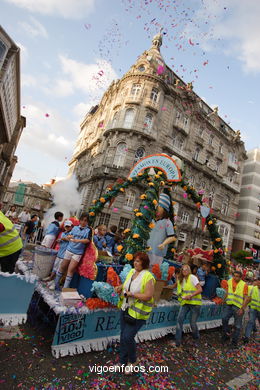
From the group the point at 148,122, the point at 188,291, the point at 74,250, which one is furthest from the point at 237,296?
the point at 148,122

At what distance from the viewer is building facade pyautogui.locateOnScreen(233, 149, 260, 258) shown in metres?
34.3

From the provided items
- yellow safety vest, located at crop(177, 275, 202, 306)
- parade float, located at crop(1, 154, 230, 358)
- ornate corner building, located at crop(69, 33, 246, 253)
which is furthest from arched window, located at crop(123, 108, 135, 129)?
yellow safety vest, located at crop(177, 275, 202, 306)

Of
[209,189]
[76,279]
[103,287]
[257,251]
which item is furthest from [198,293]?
[257,251]

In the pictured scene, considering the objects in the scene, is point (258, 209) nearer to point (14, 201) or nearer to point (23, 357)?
point (23, 357)

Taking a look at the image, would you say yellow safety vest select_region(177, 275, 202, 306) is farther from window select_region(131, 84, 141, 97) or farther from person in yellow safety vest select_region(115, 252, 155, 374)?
window select_region(131, 84, 141, 97)

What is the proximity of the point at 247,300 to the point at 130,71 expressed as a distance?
25.1 meters

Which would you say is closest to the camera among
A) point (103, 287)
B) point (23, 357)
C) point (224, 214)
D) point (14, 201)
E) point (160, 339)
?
point (23, 357)

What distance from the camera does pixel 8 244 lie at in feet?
11.3

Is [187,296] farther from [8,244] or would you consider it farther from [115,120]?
[115,120]

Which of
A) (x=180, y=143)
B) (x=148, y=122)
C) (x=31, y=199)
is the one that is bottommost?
(x=31, y=199)

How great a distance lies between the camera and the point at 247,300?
5758mm

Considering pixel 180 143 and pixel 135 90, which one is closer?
pixel 135 90

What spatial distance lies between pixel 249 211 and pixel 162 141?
20.7 m

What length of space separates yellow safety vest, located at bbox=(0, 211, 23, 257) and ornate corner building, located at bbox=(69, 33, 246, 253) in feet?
57.9
